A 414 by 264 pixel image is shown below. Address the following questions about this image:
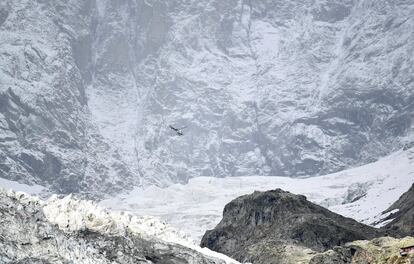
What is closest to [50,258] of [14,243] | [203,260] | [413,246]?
[14,243]

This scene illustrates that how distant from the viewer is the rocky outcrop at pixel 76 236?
143 m

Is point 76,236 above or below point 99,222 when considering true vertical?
below

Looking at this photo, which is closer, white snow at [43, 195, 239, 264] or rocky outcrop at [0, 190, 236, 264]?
rocky outcrop at [0, 190, 236, 264]

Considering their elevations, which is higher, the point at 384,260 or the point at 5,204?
the point at 5,204

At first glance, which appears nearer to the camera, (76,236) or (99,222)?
(76,236)

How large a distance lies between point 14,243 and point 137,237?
99.9 ft

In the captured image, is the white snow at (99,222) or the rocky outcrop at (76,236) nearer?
the rocky outcrop at (76,236)

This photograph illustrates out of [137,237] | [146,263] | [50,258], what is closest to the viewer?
[50,258]

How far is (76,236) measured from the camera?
518 feet

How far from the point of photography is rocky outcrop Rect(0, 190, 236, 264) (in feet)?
469

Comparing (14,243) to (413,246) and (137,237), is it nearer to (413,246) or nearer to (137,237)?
(137,237)

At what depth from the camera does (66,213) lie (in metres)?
166

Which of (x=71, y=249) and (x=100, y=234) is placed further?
(x=100, y=234)

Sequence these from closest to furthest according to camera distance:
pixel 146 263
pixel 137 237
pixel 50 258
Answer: pixel 50 258 < pixel 146 263 < pixel 137 237
